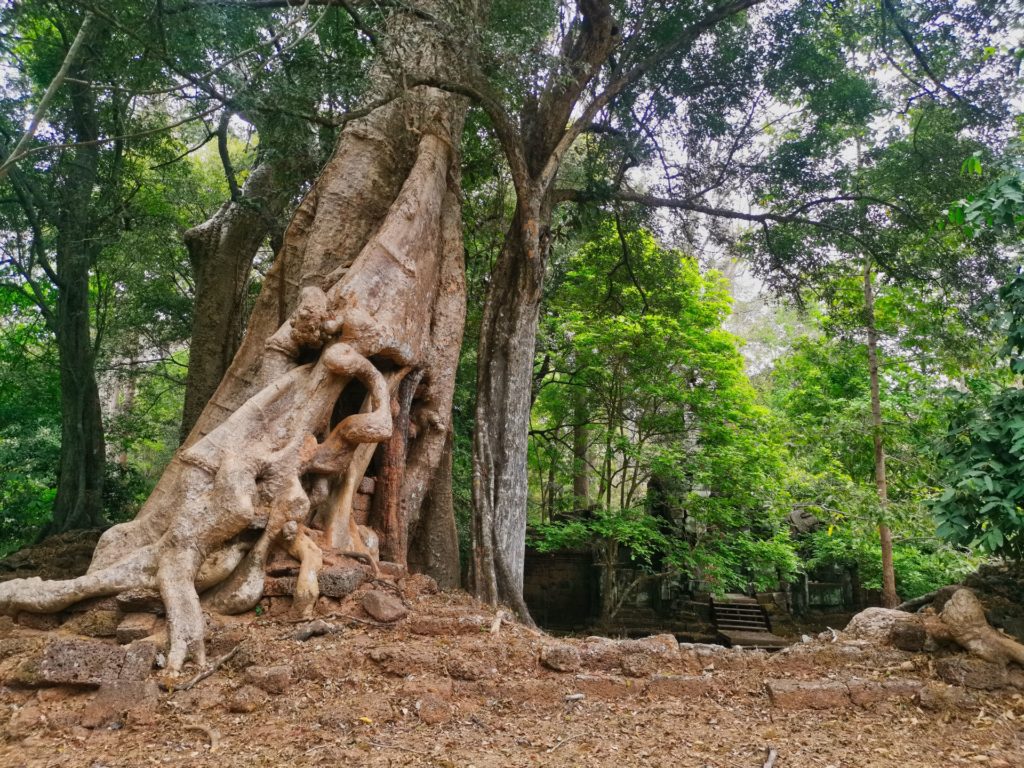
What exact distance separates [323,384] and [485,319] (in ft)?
7.21

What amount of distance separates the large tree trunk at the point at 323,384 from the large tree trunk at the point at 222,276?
2.01m

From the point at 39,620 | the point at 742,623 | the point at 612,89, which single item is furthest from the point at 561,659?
the point at 742,623

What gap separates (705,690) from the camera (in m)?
3.42

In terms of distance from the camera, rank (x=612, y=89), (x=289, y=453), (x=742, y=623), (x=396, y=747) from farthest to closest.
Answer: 1. (x=742, y=623)
2. (x=612, y=89)
3. (x=289, y=453)
4. (x=396, y=747)

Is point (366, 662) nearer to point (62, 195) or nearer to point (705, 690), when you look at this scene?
point (705, 690)

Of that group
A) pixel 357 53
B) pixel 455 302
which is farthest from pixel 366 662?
pixel 357 53

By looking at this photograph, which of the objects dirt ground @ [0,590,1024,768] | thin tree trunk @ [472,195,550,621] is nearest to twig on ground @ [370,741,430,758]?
dirt ground @ [0,590,1024,768]

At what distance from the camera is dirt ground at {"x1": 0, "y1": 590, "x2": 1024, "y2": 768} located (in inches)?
108

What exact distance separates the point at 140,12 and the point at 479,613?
14.6 ft

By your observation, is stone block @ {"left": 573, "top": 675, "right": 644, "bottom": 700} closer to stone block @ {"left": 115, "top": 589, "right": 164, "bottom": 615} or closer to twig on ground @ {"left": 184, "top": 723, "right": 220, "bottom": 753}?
twig on ground @ {"left": 184, "top": 723, "right": 220, "bottom": 753}

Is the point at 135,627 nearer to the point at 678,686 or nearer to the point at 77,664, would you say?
the point at 77,664

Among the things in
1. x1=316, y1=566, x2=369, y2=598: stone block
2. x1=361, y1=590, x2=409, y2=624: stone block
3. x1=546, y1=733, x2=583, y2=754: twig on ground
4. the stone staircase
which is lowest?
the stone staircase

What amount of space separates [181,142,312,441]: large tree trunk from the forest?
Answer: 0.04m

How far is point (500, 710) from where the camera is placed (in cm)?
316
